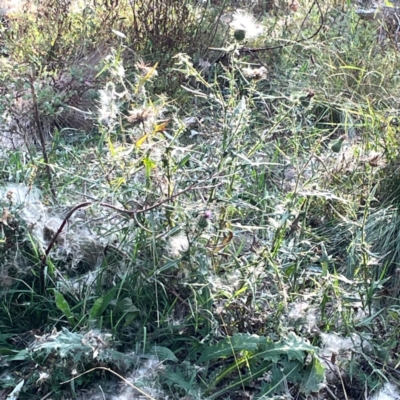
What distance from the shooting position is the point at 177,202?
1.95 m

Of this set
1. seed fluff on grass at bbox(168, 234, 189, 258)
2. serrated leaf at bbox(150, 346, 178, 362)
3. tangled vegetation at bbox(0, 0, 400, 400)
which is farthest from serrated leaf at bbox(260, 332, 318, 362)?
seed fluff on grass at bbox(168, 234, 189, 258)

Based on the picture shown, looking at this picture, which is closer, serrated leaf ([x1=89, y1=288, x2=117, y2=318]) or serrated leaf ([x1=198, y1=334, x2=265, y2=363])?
serrated leaf ([x1=198, y1=334, x2=265, y2=363])

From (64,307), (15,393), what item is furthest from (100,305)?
(15,393)

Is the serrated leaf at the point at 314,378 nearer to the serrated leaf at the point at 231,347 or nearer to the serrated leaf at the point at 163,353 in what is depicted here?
the serrated leaf at the point at 231,347

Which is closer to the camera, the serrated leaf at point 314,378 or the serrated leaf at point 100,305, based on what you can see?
the serrated leaf at point 314,378

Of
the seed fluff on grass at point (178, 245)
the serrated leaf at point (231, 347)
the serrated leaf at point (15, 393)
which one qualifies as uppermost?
the seed fluff on grass at point (178, 245)

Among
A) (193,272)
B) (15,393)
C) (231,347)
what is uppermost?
(193,272)

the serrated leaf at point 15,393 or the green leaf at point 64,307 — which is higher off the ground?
the green leaf at point 64,307

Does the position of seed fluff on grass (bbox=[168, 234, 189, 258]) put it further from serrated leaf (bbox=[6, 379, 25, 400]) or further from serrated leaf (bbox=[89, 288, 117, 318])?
serrated leaf (bbox=[6, 379, 25, 400])

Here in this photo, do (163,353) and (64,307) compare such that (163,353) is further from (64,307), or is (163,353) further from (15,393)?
(15,393)

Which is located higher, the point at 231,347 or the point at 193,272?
the point at 193,272

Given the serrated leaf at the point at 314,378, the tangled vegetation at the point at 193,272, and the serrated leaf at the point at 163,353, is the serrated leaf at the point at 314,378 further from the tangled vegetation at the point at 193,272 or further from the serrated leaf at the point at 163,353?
the serrated leaf at the point at 163,353

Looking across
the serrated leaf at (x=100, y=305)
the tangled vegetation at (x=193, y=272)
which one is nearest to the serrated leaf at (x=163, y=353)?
the tangled vegetation at (x=193, y=272)

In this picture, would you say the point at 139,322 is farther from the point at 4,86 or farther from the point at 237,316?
the point at 4,86
